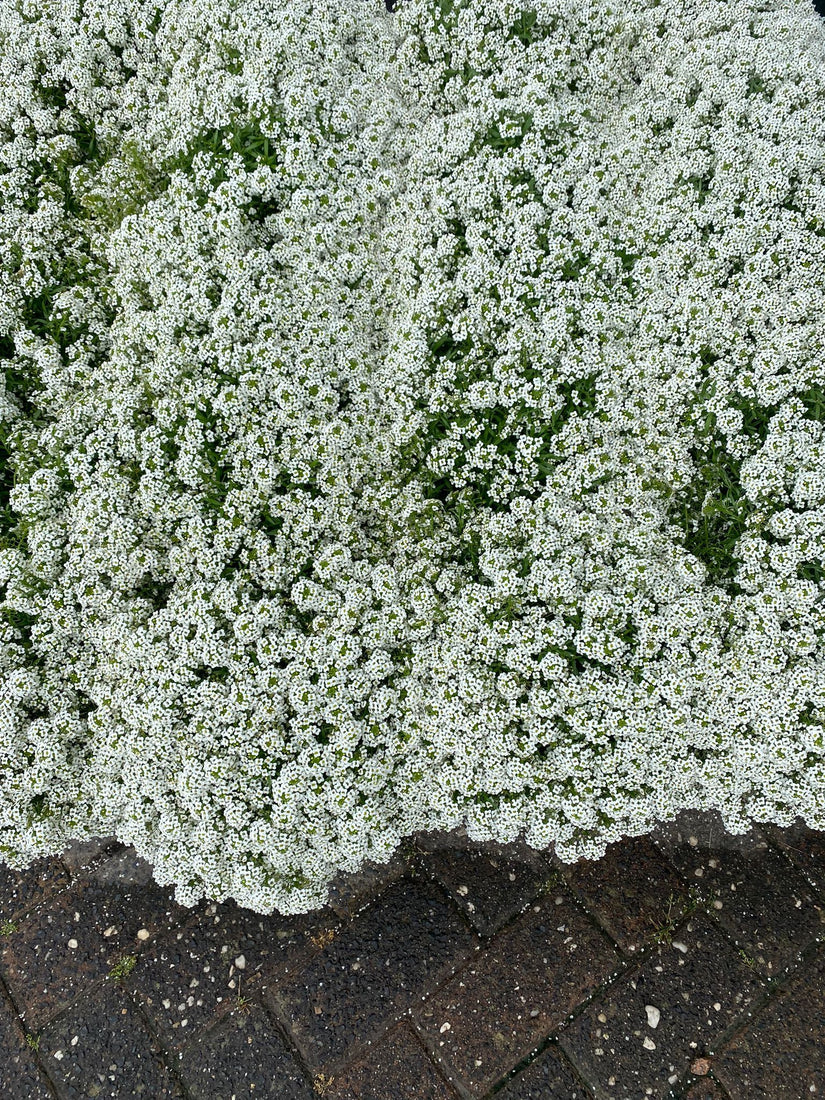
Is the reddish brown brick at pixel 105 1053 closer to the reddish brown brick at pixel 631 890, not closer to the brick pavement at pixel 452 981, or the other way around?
the brick pavement at pixel 452 981

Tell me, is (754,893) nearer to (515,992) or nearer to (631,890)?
(631,890)

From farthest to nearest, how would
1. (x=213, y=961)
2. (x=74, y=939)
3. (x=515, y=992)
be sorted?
1. (x=74, y=939)
2. (x=213, y=961)
3. (x=515, y=992)

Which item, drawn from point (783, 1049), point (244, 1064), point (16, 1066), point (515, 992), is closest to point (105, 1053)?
point (16, 1066)

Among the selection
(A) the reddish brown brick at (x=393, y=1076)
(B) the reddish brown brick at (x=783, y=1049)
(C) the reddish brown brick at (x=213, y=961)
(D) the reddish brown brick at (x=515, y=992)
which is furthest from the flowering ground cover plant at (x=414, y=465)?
(B) the reddish brown brick at (x=783, y=1049)

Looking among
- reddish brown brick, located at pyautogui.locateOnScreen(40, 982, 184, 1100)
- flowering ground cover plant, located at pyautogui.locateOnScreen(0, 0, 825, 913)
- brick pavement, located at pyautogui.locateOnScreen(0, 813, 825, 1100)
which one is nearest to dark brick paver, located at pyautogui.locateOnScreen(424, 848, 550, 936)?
brick pavement, located at pyautogui.locateOnScreen(0, 813, 825, 1100)

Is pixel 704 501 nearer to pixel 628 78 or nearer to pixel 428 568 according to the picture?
pixel 428 568

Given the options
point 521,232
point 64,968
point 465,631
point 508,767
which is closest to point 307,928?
point 64,968
